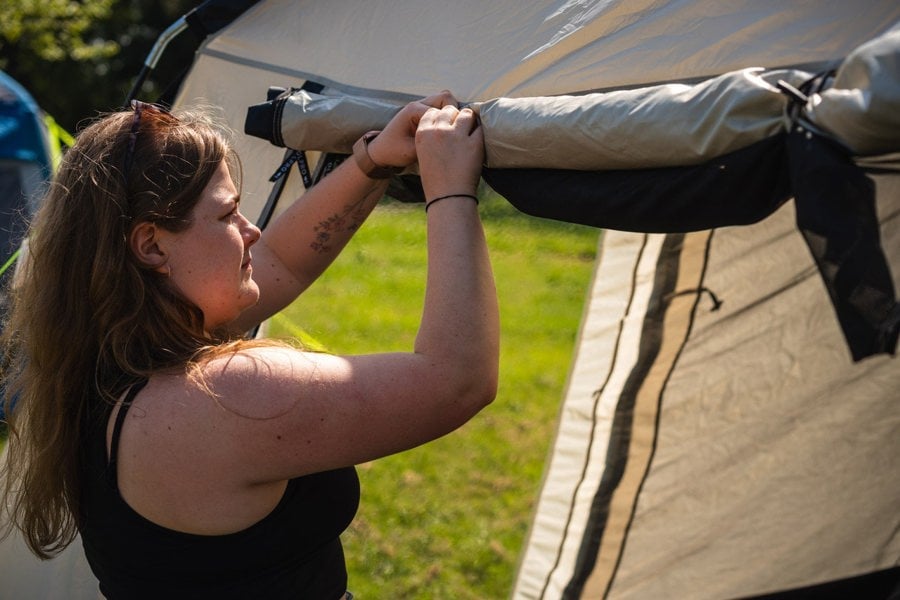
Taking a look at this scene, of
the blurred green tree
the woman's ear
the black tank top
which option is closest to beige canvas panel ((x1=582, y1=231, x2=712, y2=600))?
the black tank top

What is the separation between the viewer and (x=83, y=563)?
210cm

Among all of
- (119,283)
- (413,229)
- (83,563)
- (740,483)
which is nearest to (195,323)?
(119,283)

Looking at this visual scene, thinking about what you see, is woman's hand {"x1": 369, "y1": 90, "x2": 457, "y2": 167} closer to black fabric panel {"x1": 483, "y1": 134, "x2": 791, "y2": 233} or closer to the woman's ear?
black fabric panel {"x1": 483, "y1": 134, "x2": 791, "y2": 233}

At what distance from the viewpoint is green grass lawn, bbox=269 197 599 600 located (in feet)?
11.8

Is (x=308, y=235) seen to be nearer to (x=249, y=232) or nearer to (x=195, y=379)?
(x=249, y=232)

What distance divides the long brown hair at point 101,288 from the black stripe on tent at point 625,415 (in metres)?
1.32

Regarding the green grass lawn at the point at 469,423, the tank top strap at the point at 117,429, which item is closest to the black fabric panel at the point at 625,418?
the green grass lawn at the point at 469,423

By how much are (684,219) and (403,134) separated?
51cm

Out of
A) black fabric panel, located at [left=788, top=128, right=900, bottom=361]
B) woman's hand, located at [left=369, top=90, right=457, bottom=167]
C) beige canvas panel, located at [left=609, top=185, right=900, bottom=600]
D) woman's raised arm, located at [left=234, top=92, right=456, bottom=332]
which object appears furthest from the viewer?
beige canvas panel, located at [left=609, top=185, right=900, bottom=600]

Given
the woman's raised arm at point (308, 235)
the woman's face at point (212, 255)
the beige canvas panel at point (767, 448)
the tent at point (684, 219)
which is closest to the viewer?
the tent at point (684, 219)

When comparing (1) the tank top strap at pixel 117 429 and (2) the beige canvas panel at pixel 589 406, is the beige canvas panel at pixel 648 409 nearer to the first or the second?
(2) the beige canvas panel at pixel 589 406

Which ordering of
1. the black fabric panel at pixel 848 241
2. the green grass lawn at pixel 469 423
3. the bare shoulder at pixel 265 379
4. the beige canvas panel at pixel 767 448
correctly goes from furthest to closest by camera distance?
1. the green grass lawn at pixel 469 423
2. the beige canvas panel at pixel 767 448
3. the bare shoulder at pixel 265 379
4. the black fabric panel at pixel 848 241

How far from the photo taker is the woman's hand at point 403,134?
1519mm

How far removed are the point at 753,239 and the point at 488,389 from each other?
120 centimetres
